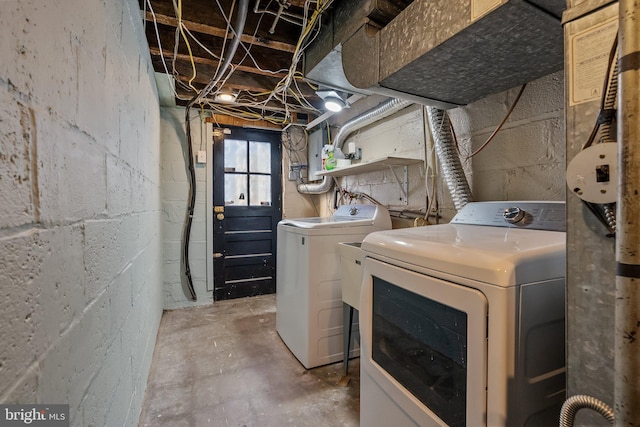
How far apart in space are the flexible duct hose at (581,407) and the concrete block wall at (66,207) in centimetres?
97

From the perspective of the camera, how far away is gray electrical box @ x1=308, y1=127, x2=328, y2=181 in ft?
11.3

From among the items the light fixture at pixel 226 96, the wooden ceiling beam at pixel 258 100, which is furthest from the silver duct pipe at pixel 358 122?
the light fixture at pixel 226 96

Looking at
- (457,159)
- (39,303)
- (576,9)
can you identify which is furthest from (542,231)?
(39,303)

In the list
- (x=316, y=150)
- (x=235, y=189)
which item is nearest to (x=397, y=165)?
(x=316, y=150)

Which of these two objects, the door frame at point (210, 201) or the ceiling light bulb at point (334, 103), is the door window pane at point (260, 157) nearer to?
the door frame at point (210, 201)

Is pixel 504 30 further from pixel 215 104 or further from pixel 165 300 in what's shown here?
pixel 165 300

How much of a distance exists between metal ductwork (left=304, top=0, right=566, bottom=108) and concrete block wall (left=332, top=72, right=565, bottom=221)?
0.10m

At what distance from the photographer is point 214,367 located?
82.3 inches

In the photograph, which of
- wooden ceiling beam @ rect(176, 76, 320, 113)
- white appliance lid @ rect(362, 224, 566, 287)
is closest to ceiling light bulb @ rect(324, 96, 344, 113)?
wooden ceiling beam @ rect(176, 76, 320, 113)

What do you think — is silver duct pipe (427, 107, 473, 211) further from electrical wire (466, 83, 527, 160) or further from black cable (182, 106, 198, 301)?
black cable (182, 106, 198, 301)

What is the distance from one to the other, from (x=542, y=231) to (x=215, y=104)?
3.17 meters

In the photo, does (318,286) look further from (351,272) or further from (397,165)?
(397,165)

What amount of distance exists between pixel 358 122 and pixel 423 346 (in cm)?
207

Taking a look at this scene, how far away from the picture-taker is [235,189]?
3594mm
